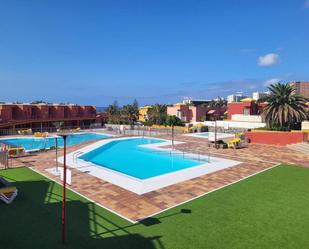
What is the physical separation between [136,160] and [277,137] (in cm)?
1448

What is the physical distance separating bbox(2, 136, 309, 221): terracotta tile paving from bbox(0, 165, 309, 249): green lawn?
0.62 metres

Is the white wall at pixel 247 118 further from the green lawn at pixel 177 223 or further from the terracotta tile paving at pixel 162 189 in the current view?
the green lawn at pixel 177 223

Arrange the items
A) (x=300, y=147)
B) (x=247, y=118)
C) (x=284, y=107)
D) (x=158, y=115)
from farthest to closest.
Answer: (x=158, y=115) → (x=247, y=118) → (x=284, y=107) → (x=300, y=147)

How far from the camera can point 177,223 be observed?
8.76 meters

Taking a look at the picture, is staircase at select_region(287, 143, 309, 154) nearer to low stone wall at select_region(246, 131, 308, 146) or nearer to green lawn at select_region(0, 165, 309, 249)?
low stone wall at select_region(246, 131, 308, 146)

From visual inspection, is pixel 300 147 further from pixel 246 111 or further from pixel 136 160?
pixel 246 111

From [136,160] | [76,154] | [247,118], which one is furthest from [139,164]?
[247,118]

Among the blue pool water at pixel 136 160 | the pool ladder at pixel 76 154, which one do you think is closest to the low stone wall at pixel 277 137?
the blue pool water at pixel 136 160

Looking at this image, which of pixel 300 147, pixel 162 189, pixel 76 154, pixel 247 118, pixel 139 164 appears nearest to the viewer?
pixel 162 189

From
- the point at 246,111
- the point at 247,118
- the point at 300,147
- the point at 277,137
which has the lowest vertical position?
the point at 300,147

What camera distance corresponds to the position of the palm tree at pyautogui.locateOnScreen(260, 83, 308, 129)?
27578mm

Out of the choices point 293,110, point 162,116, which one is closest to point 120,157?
point 293,110

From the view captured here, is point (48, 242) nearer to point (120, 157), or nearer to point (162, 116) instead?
point (120, 157)

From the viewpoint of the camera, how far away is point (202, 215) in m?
9.41
